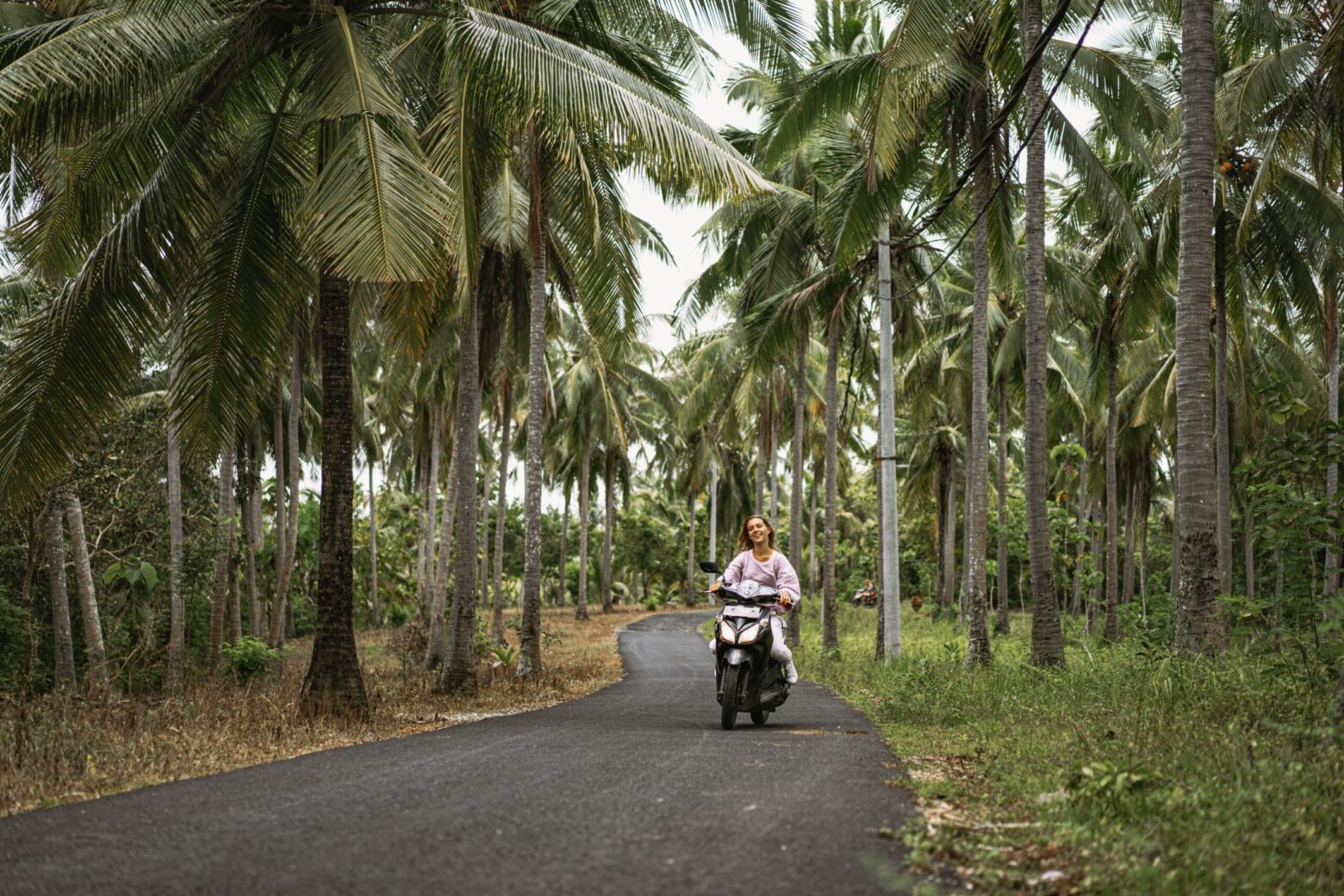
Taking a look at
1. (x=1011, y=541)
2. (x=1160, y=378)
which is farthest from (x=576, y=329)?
(x=1160, y=378)

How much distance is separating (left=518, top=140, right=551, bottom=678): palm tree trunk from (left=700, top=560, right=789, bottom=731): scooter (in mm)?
→ 6564

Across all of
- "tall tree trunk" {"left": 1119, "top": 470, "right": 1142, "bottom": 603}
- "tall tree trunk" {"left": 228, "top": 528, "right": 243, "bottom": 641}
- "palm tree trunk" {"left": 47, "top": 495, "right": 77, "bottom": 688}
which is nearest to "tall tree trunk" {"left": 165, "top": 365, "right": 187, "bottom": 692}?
"palm tree trunk" {"left": 47, "top": 495, "right": 77, "bottom": 688}

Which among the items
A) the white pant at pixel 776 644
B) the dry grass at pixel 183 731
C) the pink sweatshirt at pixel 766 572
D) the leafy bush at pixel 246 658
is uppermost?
the pink sweatshirt at pixel 766 572

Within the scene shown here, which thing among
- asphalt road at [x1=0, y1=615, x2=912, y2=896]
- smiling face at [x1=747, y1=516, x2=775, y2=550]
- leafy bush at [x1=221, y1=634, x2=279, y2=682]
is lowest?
leafy bush at [x1=221, y1=634, x2=279, y2=682]

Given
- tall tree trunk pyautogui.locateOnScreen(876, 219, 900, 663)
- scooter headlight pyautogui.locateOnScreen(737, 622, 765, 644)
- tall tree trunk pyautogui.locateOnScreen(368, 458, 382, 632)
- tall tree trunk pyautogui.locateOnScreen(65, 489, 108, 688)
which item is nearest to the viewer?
scooter headlight pyautogui.locateOnScreen(737, 622, 765, 644)

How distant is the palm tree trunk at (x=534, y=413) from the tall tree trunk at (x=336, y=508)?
4460mm

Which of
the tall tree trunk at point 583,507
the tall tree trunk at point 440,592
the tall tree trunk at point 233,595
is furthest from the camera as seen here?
the tall tree trunk at point 583,507

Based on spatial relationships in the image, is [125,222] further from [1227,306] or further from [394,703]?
[1227,306]

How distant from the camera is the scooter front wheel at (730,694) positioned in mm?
8578

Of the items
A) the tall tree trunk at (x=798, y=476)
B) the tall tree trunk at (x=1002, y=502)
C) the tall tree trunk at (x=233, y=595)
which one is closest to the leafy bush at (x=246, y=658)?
the tall tree trunk at (x=233, y=595)

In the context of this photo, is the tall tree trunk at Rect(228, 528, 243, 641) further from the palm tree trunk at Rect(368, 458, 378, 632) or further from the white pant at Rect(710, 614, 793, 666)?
the white pant at Rect(710, 614, 793, 666)

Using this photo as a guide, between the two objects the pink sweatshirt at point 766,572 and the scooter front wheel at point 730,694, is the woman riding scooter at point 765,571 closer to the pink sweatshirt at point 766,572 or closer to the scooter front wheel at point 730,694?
the pink sweatshirt at point 766,572

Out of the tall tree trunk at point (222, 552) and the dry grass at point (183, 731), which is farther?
the tall tree trunk at point (222, 552)

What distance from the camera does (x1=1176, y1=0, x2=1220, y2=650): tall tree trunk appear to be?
29.7 feet
